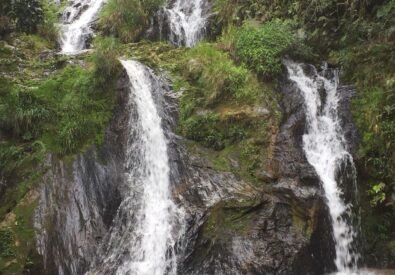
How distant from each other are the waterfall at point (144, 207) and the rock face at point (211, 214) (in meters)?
0.21

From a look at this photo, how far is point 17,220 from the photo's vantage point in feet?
26.7

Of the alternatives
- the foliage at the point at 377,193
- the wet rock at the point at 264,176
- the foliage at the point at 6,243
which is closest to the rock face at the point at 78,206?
the foliage at the point at 6,243

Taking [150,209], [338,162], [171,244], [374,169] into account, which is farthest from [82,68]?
[374,169]

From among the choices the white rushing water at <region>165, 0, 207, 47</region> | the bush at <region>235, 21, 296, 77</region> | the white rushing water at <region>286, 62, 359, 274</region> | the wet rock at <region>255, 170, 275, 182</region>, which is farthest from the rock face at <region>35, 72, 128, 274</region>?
the white rushing water at <region>165, 0, 207, 47</region>

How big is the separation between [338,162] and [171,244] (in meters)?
4.38

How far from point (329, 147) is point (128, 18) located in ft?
28.3

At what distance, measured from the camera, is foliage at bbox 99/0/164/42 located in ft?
48.0

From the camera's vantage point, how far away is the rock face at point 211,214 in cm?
824

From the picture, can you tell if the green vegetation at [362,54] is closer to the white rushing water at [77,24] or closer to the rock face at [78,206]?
the rock face at [78,206]

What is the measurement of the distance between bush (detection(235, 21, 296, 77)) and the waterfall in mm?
2809

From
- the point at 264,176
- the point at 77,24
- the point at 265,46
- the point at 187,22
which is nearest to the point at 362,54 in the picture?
the point at 265,46

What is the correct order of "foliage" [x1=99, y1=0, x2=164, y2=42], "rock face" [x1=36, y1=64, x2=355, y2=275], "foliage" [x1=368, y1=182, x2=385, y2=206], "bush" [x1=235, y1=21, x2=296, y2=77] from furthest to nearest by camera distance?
1. "foliage" [x1=99, y1=0, x2=164, y2=42]
2. "bush" [x1=235, y1=21, x2=296, y2=77]
3. "foliage" [x1=368, y1=182, x2=385, y2=206]
4. "rock face" [x1=36, y1=64, x2=355, y2=275]

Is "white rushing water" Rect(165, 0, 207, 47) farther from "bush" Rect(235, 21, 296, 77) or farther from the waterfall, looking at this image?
the waterfall

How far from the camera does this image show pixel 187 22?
608 inches
